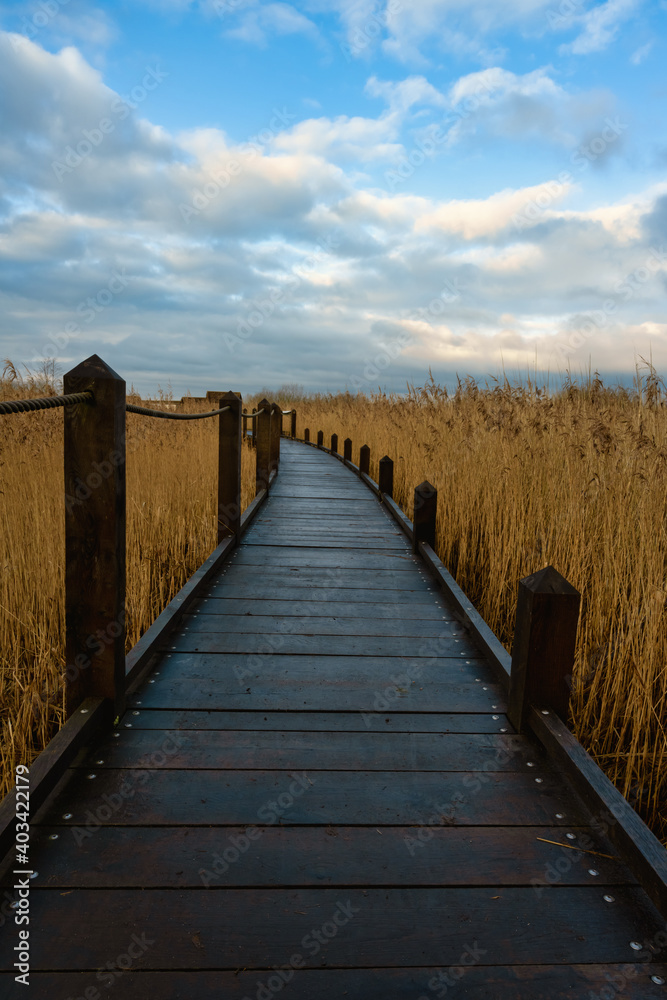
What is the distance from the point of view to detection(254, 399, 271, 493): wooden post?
6.68m

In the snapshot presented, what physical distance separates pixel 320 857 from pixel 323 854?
13mm

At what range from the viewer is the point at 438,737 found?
1991 mm

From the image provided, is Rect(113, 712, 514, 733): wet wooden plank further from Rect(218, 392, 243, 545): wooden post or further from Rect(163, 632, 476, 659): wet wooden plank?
Rect(218, 392, 243, 545): wooden post

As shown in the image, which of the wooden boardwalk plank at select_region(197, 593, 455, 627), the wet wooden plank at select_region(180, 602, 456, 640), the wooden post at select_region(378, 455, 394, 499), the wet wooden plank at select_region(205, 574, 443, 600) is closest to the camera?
the wet wooden plank at select_region(180, 602, 456, 640)

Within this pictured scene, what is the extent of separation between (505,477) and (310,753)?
2822mm

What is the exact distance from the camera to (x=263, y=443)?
6.74m

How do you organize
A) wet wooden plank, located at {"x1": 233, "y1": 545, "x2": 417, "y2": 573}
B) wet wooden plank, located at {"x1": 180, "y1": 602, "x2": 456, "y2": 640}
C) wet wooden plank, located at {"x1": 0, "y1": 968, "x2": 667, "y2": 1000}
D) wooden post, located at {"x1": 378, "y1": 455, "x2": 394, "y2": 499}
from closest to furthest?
wet wooden plank, located at {"x1": 0, "y1": 968, "x2": 667, "y2": 1000}
wet wooden plank, located at {"x1": 180, "y1": 602, "x2": 456, "y2": 640}
wet wooden plank, located at {"x1": 233, "y1": 545, "x2": 417, "y2": 573}
wooden post, located at {"x1": 378, "y1": 455, "x2": 394, "y2": 499}

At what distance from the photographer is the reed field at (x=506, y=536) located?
81.0 inches

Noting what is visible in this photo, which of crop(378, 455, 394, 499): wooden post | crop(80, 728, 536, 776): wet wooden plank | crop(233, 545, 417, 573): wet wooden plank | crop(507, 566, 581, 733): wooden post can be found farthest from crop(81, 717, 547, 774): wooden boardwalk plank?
crop(378, 455, 394, 499): wooden post

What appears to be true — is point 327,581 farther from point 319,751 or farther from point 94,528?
point 94,528

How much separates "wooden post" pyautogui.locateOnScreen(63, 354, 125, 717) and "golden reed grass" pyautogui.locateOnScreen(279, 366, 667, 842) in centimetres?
165

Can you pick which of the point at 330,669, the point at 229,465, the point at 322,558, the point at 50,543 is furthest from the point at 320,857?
the point at 229,465

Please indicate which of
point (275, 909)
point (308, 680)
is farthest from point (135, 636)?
point (275, 909)

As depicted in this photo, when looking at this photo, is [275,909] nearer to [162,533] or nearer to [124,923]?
[124,923]
